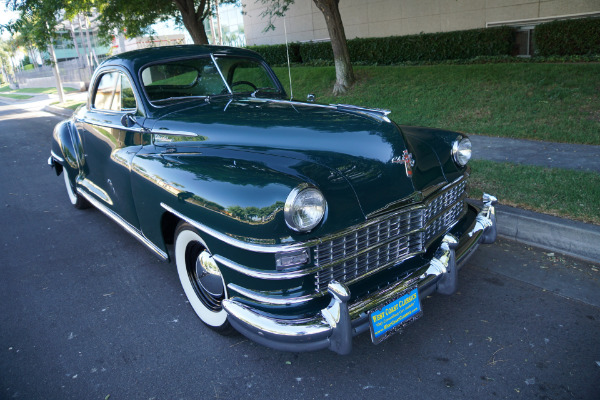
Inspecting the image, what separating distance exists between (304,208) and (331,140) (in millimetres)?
639

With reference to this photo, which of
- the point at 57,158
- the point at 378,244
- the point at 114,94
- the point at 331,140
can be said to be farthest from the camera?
the point at 57,158

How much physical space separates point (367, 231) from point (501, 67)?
8.31 metres

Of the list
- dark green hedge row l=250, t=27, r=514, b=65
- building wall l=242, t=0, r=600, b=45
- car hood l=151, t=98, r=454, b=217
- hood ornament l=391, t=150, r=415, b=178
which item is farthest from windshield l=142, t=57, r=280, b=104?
building wall l=242, t=0, r=600, b=45

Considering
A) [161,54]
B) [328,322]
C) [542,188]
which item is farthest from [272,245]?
[542,188]

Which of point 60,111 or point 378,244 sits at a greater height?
point 60,111

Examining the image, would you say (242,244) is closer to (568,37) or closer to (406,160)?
(406,160)

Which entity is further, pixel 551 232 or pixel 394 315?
pixel 551 232

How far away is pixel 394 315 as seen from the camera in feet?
8.07

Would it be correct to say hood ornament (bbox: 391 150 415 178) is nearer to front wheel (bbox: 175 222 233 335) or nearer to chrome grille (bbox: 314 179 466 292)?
chrome grille (bbox: 314 179 466 292)

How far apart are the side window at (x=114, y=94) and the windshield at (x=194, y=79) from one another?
8.2 inches

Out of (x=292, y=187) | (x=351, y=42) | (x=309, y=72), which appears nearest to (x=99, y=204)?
(x=292, y=187)

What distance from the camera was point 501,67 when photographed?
937cm

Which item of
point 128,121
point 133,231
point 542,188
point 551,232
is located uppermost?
point 128,121

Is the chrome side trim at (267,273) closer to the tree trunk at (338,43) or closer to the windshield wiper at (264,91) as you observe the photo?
the windshield wiper at (264,91)
